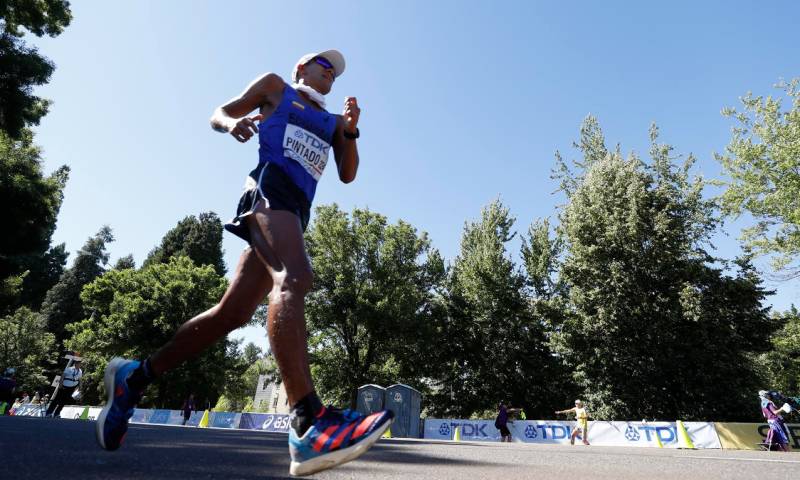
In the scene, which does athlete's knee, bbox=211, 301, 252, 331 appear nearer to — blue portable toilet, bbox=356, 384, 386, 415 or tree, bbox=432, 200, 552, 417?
blue portable toilet, bbox=356, 384, 386, 415

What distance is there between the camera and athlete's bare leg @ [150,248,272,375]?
7.68 feet

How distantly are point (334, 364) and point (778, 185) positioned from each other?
27666mm

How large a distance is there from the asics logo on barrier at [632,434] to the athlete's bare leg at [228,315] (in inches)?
774

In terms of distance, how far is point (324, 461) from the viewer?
1.74 m

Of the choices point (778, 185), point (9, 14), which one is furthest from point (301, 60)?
point (778, 185)

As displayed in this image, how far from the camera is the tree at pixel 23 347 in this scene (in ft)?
128

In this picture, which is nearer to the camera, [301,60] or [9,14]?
[301,60]

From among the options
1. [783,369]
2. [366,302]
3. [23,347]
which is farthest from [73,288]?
[783,369]

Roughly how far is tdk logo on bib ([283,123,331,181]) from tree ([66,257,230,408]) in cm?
3354

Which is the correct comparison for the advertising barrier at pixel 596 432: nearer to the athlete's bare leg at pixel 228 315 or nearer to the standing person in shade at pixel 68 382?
the standing person in shade at pixel 68 382

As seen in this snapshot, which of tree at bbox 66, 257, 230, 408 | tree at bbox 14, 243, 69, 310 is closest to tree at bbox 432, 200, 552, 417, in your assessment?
tree at bbox 66, 257, 230, 408

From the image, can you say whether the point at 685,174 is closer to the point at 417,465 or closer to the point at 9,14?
the point at 417,465

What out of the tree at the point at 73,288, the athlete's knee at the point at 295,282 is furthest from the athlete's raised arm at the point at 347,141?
the tree at the point at 73,288

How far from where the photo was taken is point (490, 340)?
1244 inches
